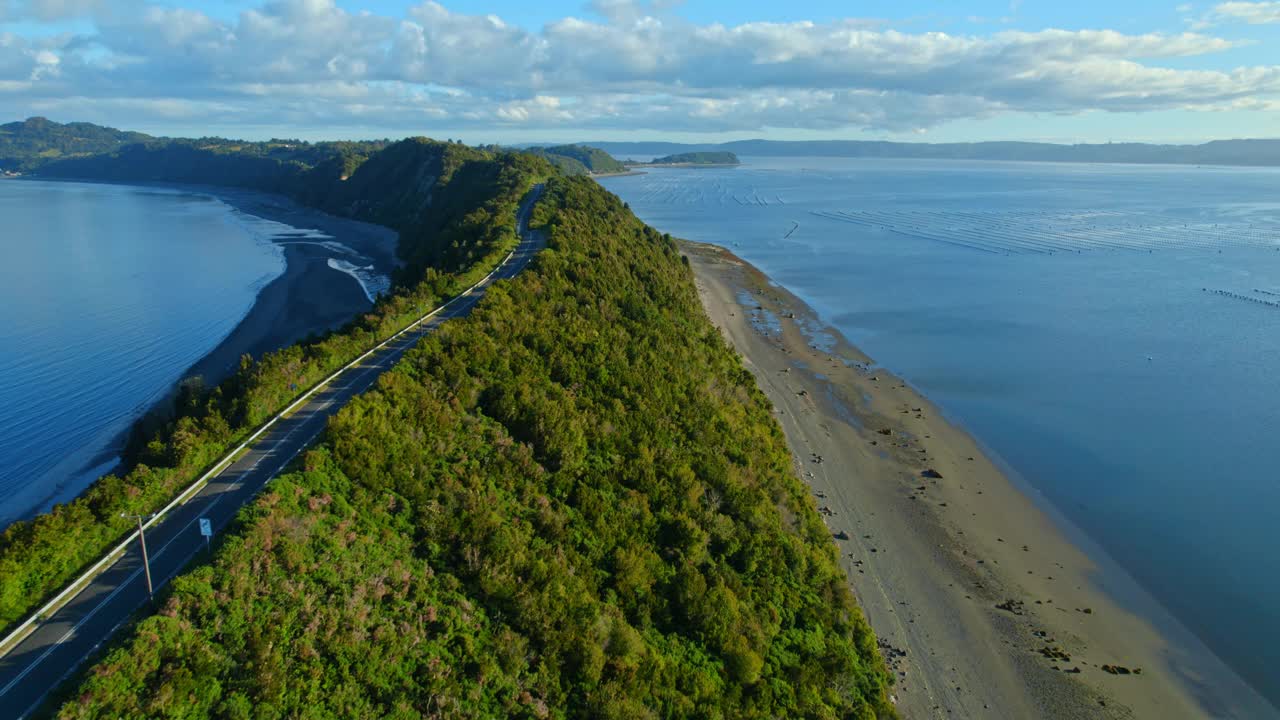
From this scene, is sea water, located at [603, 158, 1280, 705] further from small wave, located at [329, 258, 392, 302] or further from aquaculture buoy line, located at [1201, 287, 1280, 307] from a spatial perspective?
small wave, located at [329, 258, 392, 302]

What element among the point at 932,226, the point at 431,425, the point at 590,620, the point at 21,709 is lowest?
the point at 590,620

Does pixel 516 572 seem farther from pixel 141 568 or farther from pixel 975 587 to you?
pixel 975 587

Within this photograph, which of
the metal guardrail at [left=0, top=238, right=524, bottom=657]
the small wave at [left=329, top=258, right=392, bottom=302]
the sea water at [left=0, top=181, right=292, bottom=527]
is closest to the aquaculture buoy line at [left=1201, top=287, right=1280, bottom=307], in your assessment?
the metal guardrail at [left=0, top=238, right=524, bottom=657]

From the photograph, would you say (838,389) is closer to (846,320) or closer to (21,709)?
(846,320)

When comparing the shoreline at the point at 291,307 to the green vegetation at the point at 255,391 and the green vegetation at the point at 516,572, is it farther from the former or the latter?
the green vegetation at the point at 516,572

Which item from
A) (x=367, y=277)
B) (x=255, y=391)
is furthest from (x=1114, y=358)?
(x=367, y=277)

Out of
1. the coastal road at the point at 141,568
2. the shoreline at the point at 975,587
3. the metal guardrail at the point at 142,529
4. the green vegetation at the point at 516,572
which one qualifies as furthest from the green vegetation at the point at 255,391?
the shoreline at the point at 975,587

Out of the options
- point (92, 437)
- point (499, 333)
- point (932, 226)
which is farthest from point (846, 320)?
point (932, 226)
